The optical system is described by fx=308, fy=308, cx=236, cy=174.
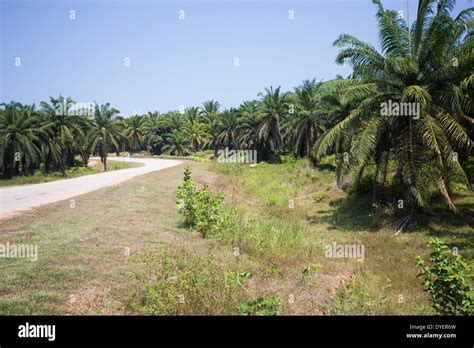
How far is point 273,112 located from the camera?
4453 centimetres

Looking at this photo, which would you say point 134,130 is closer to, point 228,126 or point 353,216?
point 228,126

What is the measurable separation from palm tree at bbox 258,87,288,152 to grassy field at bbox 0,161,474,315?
31488 millimetres

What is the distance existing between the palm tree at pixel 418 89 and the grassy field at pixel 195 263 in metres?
2.71

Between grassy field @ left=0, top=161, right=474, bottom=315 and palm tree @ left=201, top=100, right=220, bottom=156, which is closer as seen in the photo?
grassy field @ left=0, top=161, right=474, bottom=315

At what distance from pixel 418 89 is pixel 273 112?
34.3 meters

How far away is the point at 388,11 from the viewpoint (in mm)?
12758

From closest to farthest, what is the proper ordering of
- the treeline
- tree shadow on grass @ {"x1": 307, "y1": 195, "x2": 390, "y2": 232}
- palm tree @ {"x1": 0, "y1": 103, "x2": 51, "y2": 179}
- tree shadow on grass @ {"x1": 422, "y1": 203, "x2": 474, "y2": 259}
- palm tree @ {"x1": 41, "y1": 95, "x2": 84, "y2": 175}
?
tree shadow on grass @ {"x1": 422, "y1": 203, "x2": 474, "y2": 259} → the treeline → tree shadow on grass @ {"x1": 307, "y1": 195, "x2": 390, "y2": 232} → palm tree @ {"x1": 0, "y1": 103, "x2": 51, "y2": 179} → palm tree @ {"x1": 41, "y1": 95, "x2": 84, "y2": 175}

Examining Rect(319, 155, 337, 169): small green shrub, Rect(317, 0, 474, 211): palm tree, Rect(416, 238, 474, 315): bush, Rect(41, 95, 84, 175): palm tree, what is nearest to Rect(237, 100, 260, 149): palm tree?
Rect(319, 155, 337, 169): small green shrub

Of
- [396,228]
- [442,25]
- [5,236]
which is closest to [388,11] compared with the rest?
[442,25]

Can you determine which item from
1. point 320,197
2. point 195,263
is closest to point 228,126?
point 320,197

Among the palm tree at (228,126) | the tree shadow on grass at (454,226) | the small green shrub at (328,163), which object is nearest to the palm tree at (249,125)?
the palm tree at (228,126)

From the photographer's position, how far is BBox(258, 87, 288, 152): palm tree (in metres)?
44.8

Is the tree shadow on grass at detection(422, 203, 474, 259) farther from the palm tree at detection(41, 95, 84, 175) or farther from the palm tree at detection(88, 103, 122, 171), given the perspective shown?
the palm tree at detection(88, 103, 122, 171)

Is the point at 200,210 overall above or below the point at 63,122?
below
